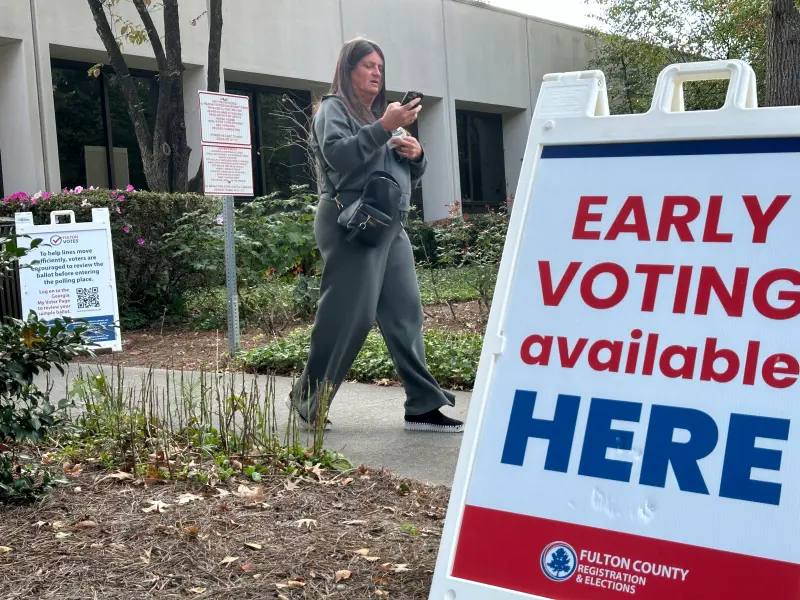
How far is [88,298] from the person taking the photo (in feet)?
31.7

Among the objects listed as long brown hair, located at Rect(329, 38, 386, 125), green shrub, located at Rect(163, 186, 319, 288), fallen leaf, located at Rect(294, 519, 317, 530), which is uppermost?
long brown hair, located at Rect(329, 38, 386, 125)

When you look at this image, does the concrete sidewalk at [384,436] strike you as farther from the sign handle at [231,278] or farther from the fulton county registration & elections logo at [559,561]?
the fulton county registration & elections logo at [559,561]

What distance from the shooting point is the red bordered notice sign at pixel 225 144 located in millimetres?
8491

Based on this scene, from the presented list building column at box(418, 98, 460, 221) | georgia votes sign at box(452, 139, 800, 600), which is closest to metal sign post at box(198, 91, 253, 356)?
georgia votes sign at box(452, 139, 800, 600)

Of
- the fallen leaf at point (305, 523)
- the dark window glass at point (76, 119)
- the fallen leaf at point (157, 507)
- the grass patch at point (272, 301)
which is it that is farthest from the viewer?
the dark window glass at point (76, 119)

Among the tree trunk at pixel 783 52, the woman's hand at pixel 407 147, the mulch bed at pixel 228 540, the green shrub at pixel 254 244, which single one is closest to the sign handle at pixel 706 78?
the mulch bed at pixel 228 540

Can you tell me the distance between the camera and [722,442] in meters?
2.23

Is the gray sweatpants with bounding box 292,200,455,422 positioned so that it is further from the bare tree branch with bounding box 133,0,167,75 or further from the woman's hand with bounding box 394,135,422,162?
the bare tree branch with bounding box 133,0,167,75

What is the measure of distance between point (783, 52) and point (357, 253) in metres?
7.20

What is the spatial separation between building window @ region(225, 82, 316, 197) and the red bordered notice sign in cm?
1006

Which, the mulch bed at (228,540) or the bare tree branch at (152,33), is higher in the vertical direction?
the bare tree branch at (152,33)

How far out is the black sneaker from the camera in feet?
18.1

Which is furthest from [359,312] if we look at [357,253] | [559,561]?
[559,561]

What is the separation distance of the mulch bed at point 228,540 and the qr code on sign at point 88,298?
548 centimetres
